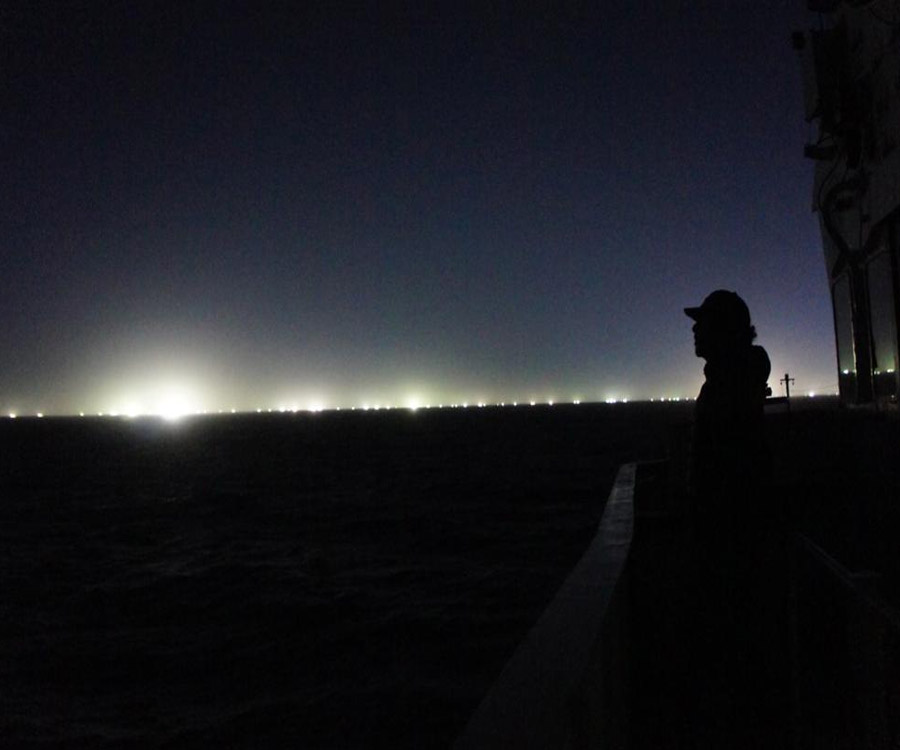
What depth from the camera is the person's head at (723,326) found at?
356 centimetres

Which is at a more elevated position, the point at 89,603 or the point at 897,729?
the point at 897,729

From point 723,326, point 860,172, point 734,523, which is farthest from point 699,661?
point 860,172

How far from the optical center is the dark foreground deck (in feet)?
6.93

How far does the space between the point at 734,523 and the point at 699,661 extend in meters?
1.09

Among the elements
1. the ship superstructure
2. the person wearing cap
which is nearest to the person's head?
the person wearing cap

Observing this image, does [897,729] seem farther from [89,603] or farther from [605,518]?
[89,603]

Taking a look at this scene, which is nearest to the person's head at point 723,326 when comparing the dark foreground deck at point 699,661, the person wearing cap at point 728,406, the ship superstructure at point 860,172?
the person wearing cap at point 728,406

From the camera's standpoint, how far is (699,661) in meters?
4.01

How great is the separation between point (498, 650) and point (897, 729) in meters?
9.31

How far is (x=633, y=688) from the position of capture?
4047 millimetres

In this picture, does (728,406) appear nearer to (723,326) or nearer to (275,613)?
(723,326)

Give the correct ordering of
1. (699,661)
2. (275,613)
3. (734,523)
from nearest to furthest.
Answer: (734,523)
(699,661)
(275,613)

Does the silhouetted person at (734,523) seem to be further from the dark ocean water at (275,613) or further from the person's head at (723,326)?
the dark ocean water at (275,613)

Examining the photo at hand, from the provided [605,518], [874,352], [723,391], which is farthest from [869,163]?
[723,391]
